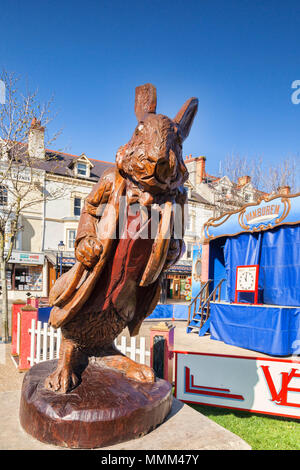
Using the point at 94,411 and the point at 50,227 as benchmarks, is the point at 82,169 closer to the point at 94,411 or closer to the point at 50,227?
the point at 50,227

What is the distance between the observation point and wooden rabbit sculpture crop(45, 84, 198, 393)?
75.7 inches

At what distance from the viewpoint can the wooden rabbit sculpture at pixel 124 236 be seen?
1924 mm

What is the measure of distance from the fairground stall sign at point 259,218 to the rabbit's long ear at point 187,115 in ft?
23.6

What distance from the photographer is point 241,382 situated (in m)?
3.91

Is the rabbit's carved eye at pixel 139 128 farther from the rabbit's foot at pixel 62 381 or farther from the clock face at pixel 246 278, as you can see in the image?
the clock face at pixel 246 278

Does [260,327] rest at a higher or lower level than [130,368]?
lower

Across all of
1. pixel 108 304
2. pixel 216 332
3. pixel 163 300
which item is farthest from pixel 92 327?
pixel 163 300

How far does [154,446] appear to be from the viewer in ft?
6.72

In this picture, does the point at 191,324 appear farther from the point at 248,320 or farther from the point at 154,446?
the point at 154,446

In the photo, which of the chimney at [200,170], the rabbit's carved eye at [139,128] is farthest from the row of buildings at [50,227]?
the rabbit's carved eye at [139,128]

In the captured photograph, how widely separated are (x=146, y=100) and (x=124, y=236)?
0.91m

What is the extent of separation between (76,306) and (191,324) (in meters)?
9.82

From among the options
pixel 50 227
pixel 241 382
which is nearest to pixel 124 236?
pixel 241 382
